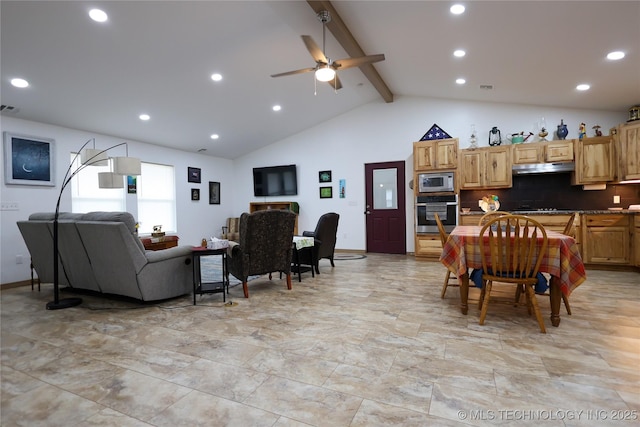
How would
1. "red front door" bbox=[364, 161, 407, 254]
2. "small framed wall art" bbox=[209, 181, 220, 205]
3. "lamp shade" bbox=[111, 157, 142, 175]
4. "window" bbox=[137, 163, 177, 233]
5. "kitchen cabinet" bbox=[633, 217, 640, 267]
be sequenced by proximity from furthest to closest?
1. "small framed wall art" bbox=[209, 181, 220, 205]
2. "red front door" bbox=[364, 161, 407, 254]
3. "window" bbox=[137, 163, 177, 233]
4. "kitchen cabinet" bbox=[633, 217, 640, 267]
5. "lamp shade" bbox=[111, 157, 142, 175]

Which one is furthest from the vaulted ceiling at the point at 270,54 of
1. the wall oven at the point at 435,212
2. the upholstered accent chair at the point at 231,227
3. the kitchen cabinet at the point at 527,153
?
the upholstered accent chair at the point at 231,227

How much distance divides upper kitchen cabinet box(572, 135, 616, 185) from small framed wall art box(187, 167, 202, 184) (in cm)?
771

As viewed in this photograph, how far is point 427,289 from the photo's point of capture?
392 centimetres

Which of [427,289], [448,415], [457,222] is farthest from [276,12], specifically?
[457,222]

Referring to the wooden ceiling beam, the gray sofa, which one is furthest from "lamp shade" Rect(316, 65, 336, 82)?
the gray sofa

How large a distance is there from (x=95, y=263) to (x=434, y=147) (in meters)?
5.66

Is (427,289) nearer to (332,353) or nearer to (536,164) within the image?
→ (332,353)

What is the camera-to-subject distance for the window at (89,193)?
5.37m

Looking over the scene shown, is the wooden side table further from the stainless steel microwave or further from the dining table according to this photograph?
the stainless steel microwave

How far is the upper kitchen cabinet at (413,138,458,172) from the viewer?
19.2ft

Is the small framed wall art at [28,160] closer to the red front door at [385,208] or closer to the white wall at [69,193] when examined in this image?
the white wall at [69,193]

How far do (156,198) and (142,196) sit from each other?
0.32 metres

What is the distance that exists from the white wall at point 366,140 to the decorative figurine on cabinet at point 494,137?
0.67ft

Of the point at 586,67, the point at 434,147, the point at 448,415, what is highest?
the point at 586,67
